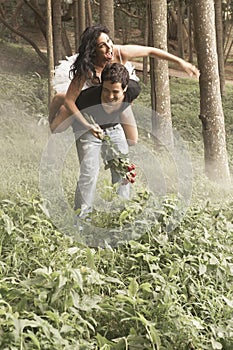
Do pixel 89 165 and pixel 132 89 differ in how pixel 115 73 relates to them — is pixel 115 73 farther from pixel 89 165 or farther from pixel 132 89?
pixel 89 165

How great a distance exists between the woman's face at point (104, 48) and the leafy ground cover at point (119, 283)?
1235 millimetres

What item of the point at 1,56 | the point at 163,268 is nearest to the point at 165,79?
the point at 163,268

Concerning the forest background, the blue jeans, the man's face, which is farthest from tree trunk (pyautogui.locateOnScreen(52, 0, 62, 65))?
the man's face

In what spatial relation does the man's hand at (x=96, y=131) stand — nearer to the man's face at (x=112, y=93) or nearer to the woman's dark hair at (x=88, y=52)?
the man's face at (x=112, y=93)

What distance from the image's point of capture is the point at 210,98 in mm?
8461

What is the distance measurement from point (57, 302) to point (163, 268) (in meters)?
1.30

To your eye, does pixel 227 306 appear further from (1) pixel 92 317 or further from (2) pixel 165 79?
(2) pixel 165 79

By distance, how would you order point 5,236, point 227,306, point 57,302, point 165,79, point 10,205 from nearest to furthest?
point 57,302
point 227,306
point 5,236
point 10,205
point 165,79

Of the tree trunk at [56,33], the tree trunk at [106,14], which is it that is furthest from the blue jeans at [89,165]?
the tree trunk at [56,33]

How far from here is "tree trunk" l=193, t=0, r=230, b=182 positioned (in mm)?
8375

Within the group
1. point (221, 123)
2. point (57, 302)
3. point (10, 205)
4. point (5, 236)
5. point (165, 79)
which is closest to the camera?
point (57, 302)

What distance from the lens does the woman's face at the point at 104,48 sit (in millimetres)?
5234

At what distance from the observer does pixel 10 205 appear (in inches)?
206

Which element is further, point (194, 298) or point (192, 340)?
point (194, 298)
